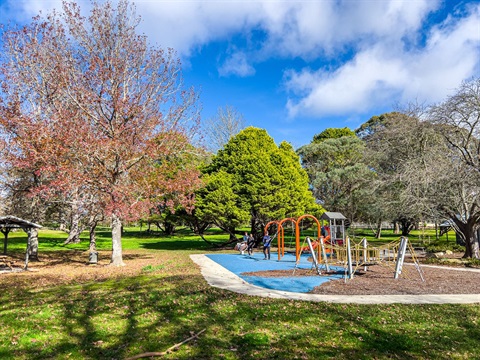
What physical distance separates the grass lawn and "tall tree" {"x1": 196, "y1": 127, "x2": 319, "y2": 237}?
14746 millimetres

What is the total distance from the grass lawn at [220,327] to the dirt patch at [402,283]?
1856 mm

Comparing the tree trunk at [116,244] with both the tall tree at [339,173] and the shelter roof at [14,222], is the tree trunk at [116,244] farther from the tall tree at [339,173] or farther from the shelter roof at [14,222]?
the tall tree at [339,173]

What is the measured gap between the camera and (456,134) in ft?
57.8

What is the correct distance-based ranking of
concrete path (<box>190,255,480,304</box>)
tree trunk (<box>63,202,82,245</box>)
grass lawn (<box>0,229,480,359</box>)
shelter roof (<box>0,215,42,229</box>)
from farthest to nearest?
tree trunk (<box>63,202,82,245</box>) < shelter roof (<box>0,215,42,229</box>) < concrete path (<box>190,255,480,304</box>) < grass lawn (<box>0,229,480,359</box>)

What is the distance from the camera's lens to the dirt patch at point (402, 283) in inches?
391

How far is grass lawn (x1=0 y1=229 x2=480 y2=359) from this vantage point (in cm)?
525

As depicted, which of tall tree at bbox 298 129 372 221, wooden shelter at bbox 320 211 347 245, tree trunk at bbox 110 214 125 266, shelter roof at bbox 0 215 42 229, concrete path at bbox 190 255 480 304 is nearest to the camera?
concrete path at bbox 190 255 480 304

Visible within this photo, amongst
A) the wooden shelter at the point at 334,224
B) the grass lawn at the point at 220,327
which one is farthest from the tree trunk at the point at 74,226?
the wooden shelter at the point at 334,224

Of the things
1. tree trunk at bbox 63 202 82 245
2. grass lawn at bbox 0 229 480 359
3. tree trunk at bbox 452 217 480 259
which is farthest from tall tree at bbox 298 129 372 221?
grass lawn at bbox 0 229 480 359

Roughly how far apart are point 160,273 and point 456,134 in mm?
15709

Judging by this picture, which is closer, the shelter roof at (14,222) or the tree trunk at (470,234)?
the shelter roof at (14,222)

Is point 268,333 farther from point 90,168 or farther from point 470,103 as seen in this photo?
point 470,103

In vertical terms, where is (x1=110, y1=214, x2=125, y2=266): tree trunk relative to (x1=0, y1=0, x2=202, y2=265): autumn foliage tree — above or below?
below

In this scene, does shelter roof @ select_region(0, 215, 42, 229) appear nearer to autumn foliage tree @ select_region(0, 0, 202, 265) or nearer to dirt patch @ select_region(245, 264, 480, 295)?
autumn foliage tree @ select_region(0, 0, 202, 265)
